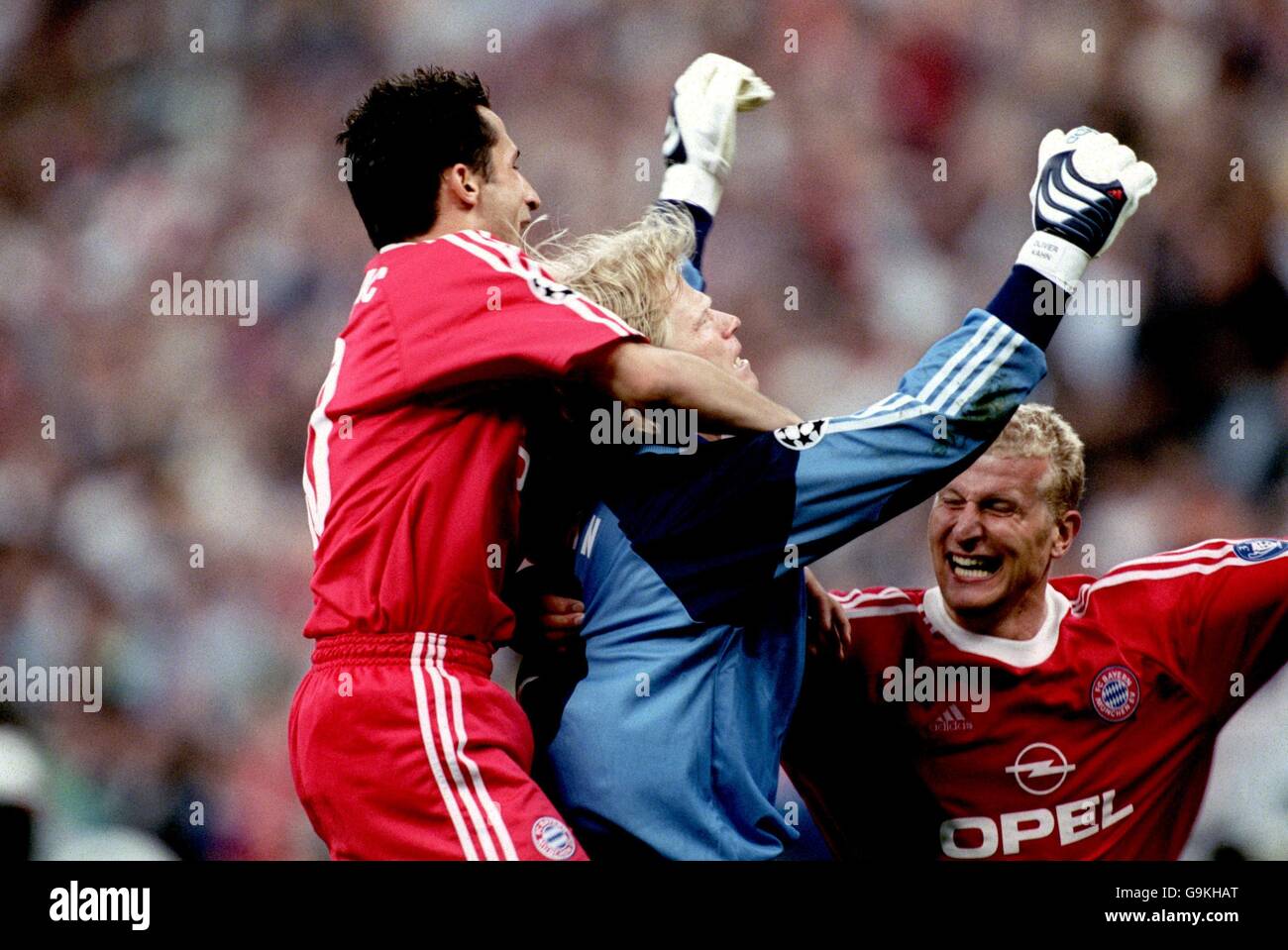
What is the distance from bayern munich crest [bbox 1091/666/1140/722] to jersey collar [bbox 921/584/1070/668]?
108 mm

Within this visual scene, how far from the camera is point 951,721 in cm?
294

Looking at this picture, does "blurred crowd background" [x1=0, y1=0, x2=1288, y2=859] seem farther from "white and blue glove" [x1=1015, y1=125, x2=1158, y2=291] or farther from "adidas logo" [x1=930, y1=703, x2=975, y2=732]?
"white and blue glove" [x1=1015, y1=125, x2=1158, y2=291]

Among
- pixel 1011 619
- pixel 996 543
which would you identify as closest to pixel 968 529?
pixel 996 543

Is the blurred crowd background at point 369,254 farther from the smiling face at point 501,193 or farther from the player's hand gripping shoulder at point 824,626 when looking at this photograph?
the smiling face at point 501,193

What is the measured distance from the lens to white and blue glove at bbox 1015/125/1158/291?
2.30 m

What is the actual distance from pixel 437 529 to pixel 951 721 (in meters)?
1.19

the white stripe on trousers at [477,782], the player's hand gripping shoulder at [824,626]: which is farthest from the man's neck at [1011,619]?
the white stripe on trousers at [477,782]

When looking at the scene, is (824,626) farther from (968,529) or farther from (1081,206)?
(1081,206)

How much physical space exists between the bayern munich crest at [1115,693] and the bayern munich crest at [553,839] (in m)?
1.23

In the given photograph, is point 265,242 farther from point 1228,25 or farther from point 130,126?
point 1228,25

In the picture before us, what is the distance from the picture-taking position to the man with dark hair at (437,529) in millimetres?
2172

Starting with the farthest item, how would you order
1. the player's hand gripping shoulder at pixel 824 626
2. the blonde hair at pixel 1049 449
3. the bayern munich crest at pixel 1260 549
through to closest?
the blonde hair at pixel 1049 449
the bayern munich crest at pixel 1260 549
the player's hand gripping shoulder at pixel 824 626

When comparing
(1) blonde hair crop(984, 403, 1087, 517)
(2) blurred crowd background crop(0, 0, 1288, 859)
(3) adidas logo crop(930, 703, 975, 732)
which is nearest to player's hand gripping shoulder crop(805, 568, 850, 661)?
(3) adidas logo crop(930, 703, 975, 732)

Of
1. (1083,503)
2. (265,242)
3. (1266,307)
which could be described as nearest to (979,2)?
(1266,307)
